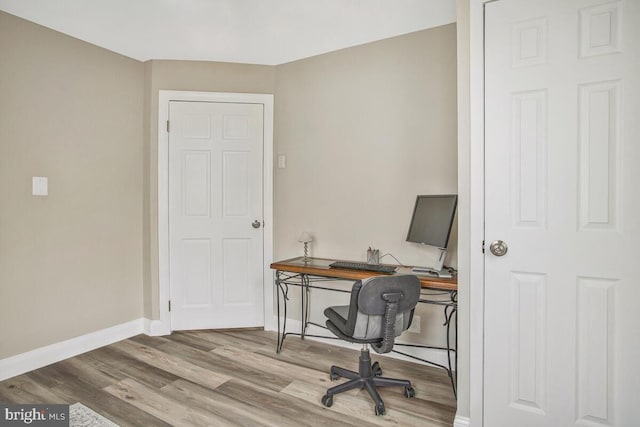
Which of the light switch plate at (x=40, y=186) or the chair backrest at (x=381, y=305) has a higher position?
the light switch plate at (x=40, y=186)

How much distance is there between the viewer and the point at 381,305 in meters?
1.93

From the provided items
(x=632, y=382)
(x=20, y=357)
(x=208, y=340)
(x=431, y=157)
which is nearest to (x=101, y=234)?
(x=20, y=357)

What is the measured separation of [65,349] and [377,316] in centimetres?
245

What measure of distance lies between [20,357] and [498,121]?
133 inches

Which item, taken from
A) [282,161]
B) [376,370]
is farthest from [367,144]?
[376,370]

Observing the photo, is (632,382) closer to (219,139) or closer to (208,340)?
(208,340)

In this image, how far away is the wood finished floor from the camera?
199 cm

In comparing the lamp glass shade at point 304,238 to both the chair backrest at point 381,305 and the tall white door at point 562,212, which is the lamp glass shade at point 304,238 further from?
the tall white door at point 562,212

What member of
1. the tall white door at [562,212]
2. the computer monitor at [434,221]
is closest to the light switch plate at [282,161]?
the computer monitor at [434,221]

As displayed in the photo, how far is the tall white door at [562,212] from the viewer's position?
1.48 meters

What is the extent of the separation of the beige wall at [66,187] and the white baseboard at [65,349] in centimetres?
5

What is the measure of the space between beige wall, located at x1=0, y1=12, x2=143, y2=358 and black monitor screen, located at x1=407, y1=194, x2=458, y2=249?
98.4 inches

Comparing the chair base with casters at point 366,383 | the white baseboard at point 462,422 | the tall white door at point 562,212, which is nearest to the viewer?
the tall white door at point 562,212

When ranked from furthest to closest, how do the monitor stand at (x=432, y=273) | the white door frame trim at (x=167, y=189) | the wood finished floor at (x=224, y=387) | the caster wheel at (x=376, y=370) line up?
1. the white door frame trim at (x=167, y=189)
2. the caster wheel at (x=376, y=370)
3. the monitor stand at (x=432, y=273)
4. the wood finished floor at (x=224, y=387)
